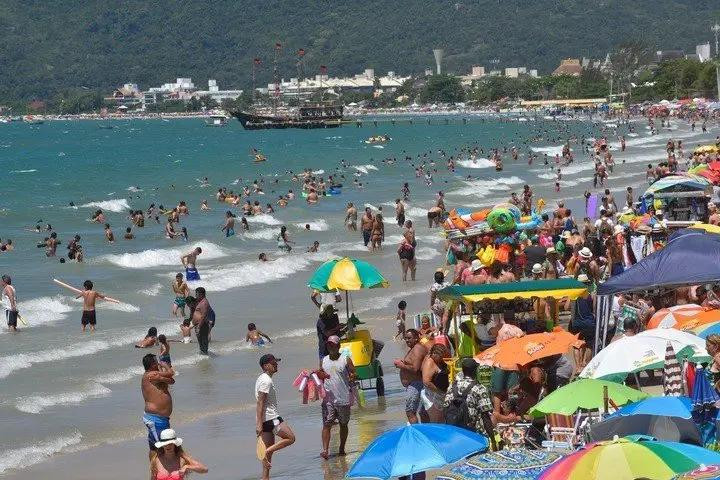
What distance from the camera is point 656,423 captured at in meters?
8.34

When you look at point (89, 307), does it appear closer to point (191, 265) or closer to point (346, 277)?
point (191, 265)

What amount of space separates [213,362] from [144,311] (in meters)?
5.75

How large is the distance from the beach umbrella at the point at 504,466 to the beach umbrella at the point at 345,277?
19.7ft

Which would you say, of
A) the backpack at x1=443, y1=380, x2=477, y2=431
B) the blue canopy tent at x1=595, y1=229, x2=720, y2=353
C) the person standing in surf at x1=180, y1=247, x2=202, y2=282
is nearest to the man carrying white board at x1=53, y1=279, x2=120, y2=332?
the person standing in surf at x1=180, y1=247, x2=202, y2=282

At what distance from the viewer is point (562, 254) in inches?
795

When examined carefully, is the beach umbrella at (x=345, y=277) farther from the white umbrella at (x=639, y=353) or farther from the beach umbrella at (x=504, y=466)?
the beach umbrella at (x=504, y=466)

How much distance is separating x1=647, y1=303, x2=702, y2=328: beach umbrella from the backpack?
9.67 feet

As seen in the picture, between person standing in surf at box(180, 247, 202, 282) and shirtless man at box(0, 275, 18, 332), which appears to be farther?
person standing in surf at box(180, 247, 202, 282)

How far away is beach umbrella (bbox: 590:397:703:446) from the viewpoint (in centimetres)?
828

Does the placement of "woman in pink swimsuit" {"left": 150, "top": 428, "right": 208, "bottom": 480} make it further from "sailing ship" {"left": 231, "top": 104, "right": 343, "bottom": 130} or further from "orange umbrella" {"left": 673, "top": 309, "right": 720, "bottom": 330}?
"sailing ship" {"left": 231, "top": 104, "right": 343, "bottom": 130}

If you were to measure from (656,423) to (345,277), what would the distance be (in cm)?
611

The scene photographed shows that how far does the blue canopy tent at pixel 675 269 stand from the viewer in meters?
12.4

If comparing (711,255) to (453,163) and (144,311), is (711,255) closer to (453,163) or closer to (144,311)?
(144,311)

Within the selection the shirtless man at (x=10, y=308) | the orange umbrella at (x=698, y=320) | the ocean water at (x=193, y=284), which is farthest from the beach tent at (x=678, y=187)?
the shirtless man at (x=10, y=308)
